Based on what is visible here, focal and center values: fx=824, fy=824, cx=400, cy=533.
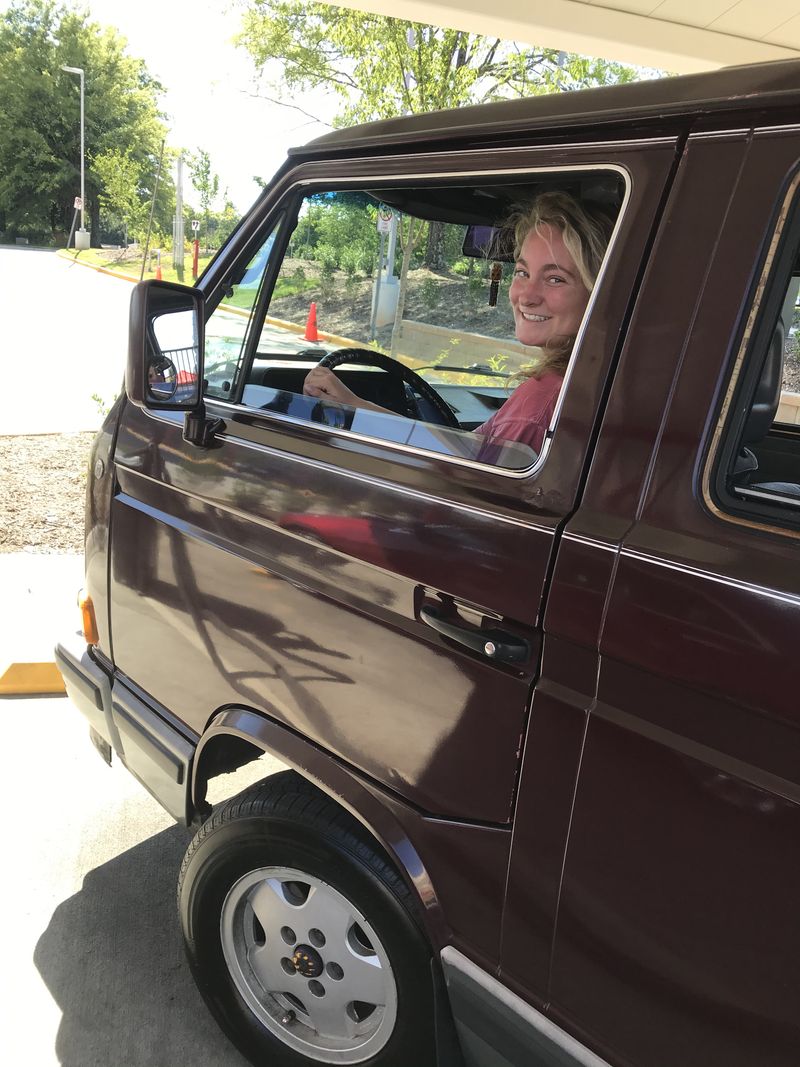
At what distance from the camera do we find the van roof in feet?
3.83

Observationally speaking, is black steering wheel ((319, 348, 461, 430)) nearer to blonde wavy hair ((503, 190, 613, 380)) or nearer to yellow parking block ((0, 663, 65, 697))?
blonde wavy hair ((503, 190, 613, 380))

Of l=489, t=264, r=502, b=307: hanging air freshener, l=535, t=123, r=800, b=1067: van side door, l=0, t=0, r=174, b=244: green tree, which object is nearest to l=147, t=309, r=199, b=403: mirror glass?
l=489, t=264, r=502, b=307: hanging air freshener

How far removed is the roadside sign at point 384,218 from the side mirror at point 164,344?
498 millimetres

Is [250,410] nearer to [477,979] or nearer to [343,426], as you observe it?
[343,426]

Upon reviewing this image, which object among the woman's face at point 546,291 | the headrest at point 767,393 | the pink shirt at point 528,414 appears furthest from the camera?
the woman's face at point 546,291

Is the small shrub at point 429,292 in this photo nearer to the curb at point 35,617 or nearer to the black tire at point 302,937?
the black tire at point 302,937

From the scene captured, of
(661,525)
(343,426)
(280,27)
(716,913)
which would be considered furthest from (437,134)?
(280,27)

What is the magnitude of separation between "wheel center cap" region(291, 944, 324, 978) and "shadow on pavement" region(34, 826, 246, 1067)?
0.51 meters

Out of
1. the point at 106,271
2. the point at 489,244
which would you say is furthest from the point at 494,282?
the point at 106,271

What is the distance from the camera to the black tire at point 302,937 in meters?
1.71

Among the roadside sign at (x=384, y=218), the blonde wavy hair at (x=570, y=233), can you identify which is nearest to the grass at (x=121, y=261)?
the roadside sign at (x=384, y=218)

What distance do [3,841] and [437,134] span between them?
267cm

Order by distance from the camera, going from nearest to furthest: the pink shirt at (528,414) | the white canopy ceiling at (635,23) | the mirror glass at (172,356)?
the pink shirt at (528,414) < the mirror glass at (172,356) < the white canopy ceiling at (635,23)

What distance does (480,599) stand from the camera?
1.39 m
